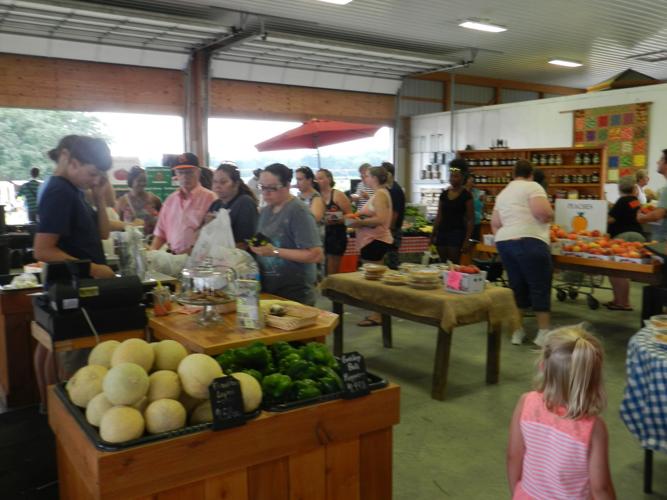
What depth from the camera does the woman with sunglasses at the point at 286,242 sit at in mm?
3301

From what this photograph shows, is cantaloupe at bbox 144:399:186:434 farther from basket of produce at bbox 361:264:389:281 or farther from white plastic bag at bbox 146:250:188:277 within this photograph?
basket of produce at bbox 361:264:389:281

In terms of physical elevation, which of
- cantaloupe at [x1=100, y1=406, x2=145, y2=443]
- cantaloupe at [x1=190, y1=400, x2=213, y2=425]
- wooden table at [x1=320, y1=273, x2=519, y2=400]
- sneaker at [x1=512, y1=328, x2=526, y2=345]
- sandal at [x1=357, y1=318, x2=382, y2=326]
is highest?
cantaloupe at [x1=100, y1=406, x2=145, y2=443]

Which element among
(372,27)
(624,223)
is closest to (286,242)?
(624,223)

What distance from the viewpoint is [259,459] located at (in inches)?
67.6

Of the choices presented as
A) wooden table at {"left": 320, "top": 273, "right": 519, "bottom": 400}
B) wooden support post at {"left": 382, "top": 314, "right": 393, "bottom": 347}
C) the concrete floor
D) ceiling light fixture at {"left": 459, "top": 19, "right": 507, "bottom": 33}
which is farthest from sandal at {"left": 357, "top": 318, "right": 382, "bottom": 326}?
ceiling light fixture at {"left": 459, "top": 19, "right": 507, "bottom": 33}

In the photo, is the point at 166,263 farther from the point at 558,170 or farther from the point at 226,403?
the point at 558,170

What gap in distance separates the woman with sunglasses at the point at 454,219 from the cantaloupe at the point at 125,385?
505cm

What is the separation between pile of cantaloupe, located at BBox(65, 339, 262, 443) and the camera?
1.59m

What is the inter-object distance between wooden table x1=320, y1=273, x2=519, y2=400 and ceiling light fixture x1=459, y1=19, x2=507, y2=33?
22.3 feet

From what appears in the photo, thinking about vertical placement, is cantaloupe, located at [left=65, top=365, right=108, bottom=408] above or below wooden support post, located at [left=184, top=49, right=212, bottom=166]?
below

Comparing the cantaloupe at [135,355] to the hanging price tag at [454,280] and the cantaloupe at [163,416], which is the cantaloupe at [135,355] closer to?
the cantaloupe at [163,416]

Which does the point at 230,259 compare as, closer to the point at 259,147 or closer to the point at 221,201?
the point at 221,201

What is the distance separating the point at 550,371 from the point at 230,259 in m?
1.69

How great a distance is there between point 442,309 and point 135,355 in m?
2.35
